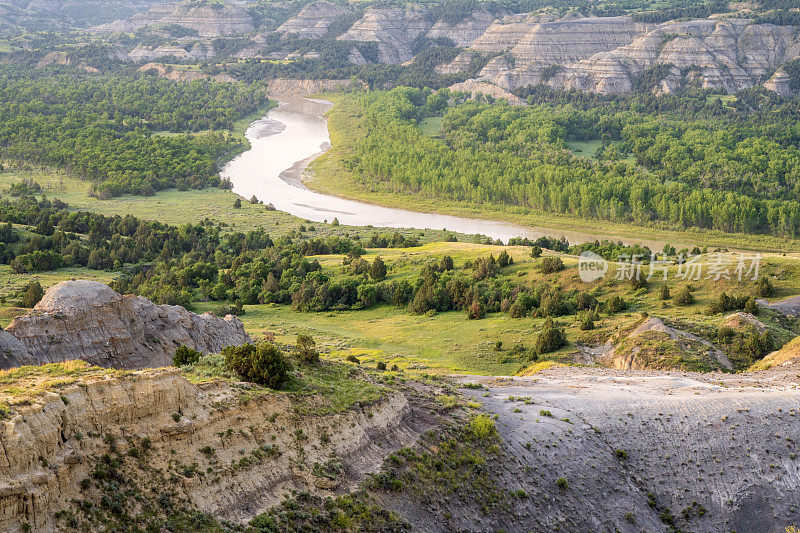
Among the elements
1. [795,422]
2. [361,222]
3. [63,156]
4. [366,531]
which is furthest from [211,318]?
[63,156]

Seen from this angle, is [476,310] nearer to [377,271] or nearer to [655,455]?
[377,271]

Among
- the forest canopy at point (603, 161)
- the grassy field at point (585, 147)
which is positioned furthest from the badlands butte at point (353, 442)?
the grassy field at point (585, 147)

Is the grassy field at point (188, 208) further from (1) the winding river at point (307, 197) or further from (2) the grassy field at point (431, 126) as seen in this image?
(2) the grassy field at point (431, 126)

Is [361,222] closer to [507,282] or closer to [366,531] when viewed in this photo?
[507,282]

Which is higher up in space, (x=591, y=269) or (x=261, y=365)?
(x=261, y=365)

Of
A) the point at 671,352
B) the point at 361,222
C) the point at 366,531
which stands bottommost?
the point at 361,222

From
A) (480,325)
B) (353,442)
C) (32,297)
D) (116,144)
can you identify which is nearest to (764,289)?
(480,325)
